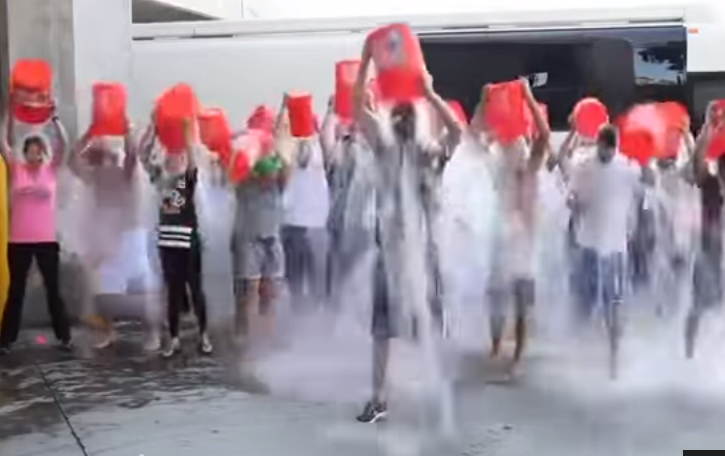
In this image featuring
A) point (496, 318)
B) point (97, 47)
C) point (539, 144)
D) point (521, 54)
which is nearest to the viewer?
point (539, 144)

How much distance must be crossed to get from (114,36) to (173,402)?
4454mm

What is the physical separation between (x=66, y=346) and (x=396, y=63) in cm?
367

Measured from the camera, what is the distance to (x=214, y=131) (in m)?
10.2

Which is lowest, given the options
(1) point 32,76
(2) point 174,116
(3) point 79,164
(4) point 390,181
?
(4) point 390,181

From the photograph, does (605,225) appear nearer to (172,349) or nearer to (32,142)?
(172,349)

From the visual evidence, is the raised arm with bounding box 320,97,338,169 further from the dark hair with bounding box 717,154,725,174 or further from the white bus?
the dark hair with bounding box 717,154,725,174

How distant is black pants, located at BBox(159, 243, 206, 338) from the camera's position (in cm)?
798

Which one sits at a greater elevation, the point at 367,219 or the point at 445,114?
the point at 445,114

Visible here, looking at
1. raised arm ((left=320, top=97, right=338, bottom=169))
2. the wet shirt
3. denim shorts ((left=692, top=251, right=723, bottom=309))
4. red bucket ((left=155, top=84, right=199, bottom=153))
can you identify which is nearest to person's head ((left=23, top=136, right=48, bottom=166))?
red bucket ((left=155, top=84, right=199, bottom=153))

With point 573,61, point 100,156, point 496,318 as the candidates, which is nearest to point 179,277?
point 100,156

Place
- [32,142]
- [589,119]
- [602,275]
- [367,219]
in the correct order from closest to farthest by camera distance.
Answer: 1. [367,219]
2. [602,275]
3. [32,142]
4. [589,119]

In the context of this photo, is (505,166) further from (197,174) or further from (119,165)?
(119,165)

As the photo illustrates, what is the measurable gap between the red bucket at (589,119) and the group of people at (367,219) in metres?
0.16

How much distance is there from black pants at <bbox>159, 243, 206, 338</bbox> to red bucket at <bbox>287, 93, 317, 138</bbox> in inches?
81.5
